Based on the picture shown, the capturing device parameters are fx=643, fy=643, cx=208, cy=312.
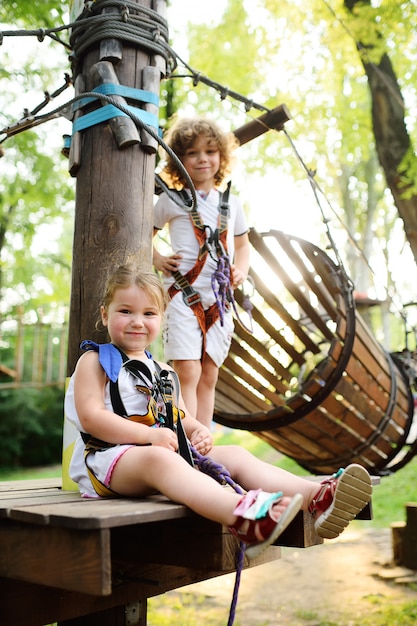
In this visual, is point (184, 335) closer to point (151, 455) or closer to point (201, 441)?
point (201, 441)

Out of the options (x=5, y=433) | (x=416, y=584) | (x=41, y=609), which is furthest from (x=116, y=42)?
(x=5, y=433)

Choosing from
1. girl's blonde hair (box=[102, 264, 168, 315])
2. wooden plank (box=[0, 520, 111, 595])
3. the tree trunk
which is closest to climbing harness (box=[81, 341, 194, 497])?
girl's blonde hair (box=[102, 264, 168, 315])

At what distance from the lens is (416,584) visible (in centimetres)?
579

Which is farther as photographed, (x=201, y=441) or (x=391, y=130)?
(x=391, y=130)

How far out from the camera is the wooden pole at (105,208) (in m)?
2.59

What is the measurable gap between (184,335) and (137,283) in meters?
0.85

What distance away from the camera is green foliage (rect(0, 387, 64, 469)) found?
15617mm

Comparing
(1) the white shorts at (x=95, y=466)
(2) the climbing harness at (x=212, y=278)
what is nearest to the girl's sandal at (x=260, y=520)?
(1) the white shorts at (x=95, y=466)

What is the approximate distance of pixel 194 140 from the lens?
3.35 m

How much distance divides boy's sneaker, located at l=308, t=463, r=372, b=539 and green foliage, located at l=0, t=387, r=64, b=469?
14.4 meters

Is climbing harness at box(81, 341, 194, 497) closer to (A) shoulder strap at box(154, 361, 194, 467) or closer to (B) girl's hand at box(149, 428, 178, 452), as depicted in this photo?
(A) shoulder strap at box(154, 361, 194, 467)

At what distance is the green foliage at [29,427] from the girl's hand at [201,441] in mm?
13934

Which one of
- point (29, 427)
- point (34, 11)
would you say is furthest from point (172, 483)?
point (29, 427)

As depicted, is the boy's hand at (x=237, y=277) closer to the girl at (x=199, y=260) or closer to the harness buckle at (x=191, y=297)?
the girl at (x=199, y=260)
